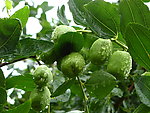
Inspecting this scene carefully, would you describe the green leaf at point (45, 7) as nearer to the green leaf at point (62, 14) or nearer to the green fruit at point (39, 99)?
the green leaf at point (62, 14)

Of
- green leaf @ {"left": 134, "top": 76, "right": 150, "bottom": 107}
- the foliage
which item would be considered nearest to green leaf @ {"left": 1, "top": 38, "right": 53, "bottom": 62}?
the foliage

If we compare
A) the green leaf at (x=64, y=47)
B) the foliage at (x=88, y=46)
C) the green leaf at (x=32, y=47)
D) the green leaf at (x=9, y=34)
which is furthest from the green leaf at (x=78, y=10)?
the green leaf at (x=9, y=34)

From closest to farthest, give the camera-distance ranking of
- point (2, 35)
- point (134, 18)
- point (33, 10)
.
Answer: point (2, 35), point (134, 18), point (33, 10)

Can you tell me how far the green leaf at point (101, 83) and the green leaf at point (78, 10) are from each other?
10.3 inches

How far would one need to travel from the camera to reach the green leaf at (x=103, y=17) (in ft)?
4.24

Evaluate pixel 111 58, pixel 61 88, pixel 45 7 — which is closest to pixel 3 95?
pixel 61 88

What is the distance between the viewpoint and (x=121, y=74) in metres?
1.23

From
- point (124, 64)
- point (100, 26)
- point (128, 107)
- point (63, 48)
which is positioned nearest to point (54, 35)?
point (63, 48)

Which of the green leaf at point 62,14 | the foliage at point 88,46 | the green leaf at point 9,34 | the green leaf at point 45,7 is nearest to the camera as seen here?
the green leaf at point 9,34

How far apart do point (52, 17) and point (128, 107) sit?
107 centimetres

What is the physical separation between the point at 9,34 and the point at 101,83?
1.66ft

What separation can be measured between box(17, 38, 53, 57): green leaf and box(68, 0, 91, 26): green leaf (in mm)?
255

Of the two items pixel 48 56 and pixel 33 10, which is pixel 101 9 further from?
pixel 33 10

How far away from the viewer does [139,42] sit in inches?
48.4
